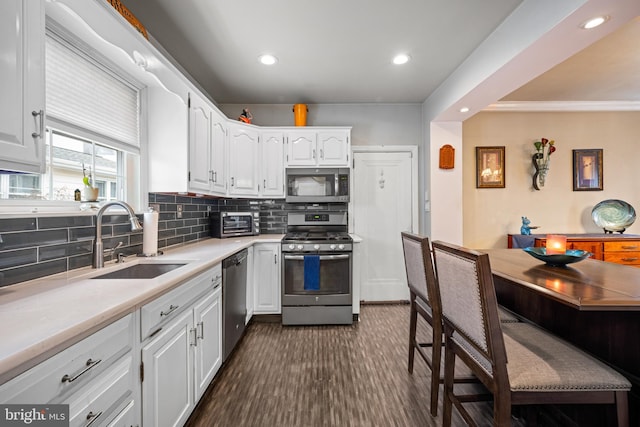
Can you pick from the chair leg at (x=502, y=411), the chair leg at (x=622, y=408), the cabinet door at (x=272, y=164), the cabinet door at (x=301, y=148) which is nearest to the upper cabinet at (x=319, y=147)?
the cabinet door at (x=301, y=148)

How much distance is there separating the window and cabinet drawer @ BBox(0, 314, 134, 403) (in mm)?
889

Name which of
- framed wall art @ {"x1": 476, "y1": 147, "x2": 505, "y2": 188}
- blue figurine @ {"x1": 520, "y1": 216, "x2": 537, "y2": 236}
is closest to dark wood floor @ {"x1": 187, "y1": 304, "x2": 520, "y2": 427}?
blue figurine @ {"x1": 520, "y1": 216, "x2": 537, "y2": 236}

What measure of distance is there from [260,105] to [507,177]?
346 cm

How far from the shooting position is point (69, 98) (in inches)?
59.6

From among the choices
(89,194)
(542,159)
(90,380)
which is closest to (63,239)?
(89,194)

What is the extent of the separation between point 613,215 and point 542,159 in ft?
3.80

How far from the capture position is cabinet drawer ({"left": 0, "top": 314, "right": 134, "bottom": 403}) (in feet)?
2.12

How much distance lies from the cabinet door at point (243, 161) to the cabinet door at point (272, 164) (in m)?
0.09

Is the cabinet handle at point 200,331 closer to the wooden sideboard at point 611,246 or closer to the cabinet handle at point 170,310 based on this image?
the cabinet handle at point 170,310

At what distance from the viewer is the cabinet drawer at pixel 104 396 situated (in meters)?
0.79

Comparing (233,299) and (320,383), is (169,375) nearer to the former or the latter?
(233,299)

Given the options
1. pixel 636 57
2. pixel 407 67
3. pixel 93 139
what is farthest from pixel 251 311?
pixel 636 57

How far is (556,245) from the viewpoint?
5.32 feet

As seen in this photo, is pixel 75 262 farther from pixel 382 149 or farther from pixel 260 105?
pixel 382 149
